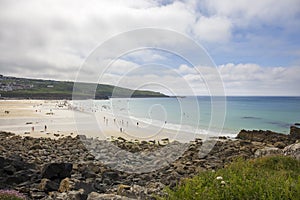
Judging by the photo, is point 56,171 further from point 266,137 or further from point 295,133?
point 295,133

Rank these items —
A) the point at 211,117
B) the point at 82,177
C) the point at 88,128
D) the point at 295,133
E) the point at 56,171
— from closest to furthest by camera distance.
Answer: the point at 56,171
the point at 82,177
the point at 295,133
the point at 88,128
the point at 211,117

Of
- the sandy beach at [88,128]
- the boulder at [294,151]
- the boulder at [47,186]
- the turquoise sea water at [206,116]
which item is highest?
the boulder at [294,151]

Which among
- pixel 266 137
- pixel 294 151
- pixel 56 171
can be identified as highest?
pixel 294 151

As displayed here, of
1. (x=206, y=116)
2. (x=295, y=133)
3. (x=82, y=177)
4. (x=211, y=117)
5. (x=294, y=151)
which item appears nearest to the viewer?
(x=82, y=177)

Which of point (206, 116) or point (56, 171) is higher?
point (56, 171)

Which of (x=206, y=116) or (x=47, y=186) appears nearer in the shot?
(x=47, y=186)

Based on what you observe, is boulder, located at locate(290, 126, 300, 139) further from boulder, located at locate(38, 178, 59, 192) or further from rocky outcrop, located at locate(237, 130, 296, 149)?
boulder, located at locate(38, 178, 59, 192)

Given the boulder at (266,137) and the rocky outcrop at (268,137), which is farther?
the boulder at (266,137)

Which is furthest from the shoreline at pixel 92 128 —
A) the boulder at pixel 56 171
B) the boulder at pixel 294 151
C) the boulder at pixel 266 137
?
the boulder at pixel 56 171

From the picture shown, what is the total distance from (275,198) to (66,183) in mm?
6555

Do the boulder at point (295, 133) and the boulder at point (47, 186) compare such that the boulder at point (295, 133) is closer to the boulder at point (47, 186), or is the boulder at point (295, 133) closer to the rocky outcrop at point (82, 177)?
the rocky outcrop at point (82, 177)

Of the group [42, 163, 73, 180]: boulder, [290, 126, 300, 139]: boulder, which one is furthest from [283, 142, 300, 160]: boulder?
[290, 126, 300, 139]: boulder

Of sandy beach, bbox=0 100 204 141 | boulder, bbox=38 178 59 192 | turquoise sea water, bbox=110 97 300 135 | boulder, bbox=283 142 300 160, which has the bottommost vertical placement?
sandy beach, bbox=0 100 204 141

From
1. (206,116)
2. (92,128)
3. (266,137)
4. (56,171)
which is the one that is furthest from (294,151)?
(206,116)
